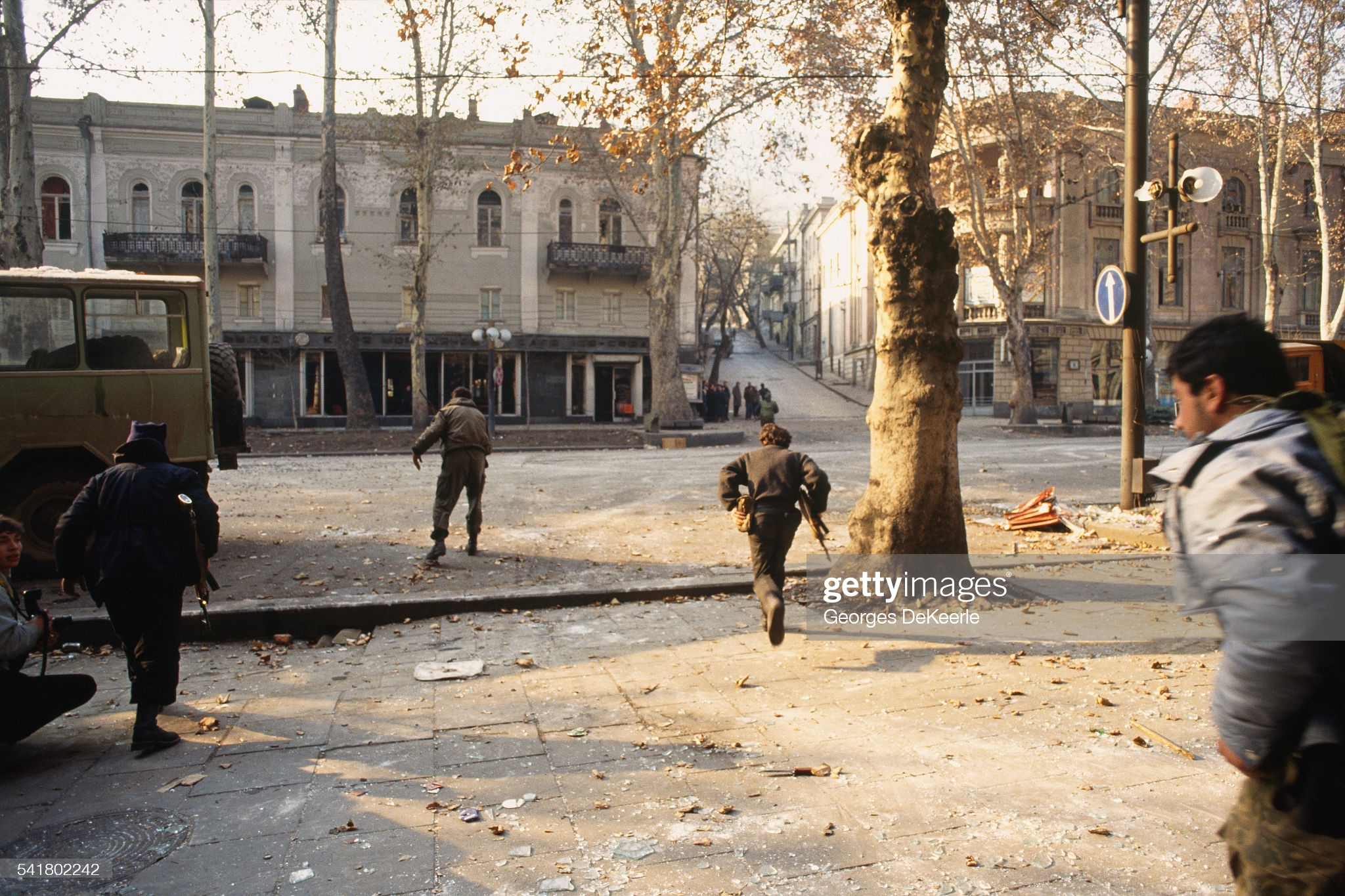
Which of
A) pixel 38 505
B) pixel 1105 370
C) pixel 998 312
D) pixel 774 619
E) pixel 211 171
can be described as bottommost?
pixel 774 619

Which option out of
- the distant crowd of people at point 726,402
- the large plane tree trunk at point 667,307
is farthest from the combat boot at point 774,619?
the distant crowd of people at point 726,402

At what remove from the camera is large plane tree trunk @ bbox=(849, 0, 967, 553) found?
6.88 m

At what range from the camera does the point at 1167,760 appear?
4.05 meters

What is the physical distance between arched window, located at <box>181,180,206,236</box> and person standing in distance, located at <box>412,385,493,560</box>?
96.8 ft

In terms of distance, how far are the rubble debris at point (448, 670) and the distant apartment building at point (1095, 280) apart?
33542 millimetres

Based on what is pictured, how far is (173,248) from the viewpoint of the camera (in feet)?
108

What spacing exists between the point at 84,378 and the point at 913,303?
25.3ft

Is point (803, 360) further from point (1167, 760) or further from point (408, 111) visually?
point (1167, 760)

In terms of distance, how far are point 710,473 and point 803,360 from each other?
163ft

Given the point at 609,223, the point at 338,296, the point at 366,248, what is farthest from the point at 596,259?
the point at 338,296

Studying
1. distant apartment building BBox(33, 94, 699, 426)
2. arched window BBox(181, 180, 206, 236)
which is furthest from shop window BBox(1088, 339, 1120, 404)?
arched window BBox(181, 180, 206, 236)

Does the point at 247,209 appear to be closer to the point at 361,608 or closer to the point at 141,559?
the point at 361,608

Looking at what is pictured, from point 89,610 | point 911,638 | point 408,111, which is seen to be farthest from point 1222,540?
point 408,111

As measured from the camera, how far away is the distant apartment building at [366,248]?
32.7m
